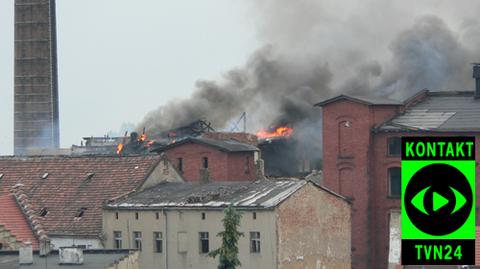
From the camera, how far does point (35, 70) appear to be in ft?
377

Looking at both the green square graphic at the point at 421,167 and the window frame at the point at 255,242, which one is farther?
the window frame at the point at 255,242

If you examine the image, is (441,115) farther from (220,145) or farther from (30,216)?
(30,216)

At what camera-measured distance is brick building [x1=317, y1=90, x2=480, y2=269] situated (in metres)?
77.6

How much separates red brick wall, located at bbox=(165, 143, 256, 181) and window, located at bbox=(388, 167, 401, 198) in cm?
749

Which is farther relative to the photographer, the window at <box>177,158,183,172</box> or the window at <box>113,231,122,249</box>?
the window at <box>177,158,183,172</box>

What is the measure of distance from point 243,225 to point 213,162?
65.8 ft

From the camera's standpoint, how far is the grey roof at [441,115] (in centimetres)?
7575

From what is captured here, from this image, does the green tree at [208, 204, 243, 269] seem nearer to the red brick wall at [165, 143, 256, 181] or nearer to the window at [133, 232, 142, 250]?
the window at [133, 232, 142, 250]

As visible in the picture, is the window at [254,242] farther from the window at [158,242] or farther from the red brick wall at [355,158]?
the red brick wall at [355,158]

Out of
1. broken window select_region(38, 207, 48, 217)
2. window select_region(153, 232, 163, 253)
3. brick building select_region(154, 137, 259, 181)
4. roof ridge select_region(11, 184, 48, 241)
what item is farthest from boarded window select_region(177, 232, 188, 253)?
brick building select_region(154, 137, 259, 181)

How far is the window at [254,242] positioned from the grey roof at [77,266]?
415 inches

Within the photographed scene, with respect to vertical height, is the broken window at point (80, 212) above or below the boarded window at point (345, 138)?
below

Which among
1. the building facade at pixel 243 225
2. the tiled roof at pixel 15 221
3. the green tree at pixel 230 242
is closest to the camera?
the green tree at pixel 230 242

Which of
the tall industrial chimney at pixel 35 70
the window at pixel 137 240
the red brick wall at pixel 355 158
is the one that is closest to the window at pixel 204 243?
the window at pixel 137 240
